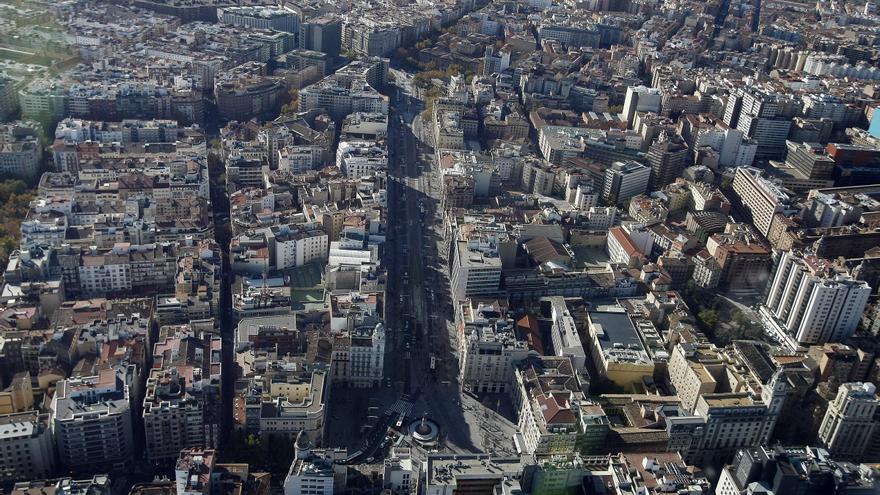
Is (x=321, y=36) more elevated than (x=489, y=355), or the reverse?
(x=321, y=36)

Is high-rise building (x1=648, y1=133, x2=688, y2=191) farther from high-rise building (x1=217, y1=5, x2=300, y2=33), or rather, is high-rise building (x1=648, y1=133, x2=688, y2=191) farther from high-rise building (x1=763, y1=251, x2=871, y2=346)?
high-rise building (x1=217, y1=5, x2=300, y2=33)

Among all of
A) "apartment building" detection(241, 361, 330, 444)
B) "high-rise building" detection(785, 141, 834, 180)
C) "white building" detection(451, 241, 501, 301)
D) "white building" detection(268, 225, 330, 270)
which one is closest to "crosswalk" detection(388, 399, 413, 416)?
"apartment building" detection(241, 361, 330, 444)

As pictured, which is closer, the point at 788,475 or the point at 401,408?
the point at 788,475

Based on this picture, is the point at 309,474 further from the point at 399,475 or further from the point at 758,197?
the point at 758,197

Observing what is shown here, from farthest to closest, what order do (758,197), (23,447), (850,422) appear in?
1. (758,197)
2. (850,422)
3. (23,447)

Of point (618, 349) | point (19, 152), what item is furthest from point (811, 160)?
point (19, 152)

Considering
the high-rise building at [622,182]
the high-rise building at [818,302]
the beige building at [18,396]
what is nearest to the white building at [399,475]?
the beige building at [18,396]
